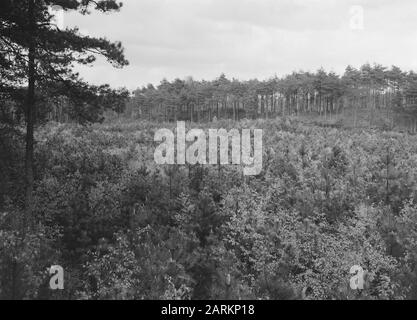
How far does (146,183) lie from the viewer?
17.0 m

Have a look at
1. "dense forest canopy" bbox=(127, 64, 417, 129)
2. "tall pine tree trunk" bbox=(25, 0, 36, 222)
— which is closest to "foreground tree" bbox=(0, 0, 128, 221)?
"tall pine tree trunk" bbox=(25, 0, 36, 222)

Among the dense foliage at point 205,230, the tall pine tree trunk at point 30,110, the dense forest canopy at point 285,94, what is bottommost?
the dense foliage at point 205,230

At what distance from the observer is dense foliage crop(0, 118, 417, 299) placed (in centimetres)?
1156

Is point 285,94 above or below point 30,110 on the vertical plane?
above

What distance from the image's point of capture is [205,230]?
50.3ft

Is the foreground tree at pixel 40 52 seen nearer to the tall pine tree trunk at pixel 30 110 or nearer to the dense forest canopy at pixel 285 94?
the tall pine tree trunk at pixel 30 110

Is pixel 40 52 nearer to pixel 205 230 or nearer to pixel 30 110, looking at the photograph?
pixel 30 110

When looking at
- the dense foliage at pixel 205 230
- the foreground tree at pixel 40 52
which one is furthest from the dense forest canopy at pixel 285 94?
the foreground tree at pixel 40 52

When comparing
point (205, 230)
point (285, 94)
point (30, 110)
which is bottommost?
point (205, 230)

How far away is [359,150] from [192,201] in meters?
14.0

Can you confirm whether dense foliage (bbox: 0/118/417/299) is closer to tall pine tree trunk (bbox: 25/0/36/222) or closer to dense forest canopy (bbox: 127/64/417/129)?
tall pine tree trunk (bbox: 25/0/36/222)

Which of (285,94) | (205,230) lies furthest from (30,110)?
(285,94)

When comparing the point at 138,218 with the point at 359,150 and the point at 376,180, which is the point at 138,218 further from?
the point at 359,150

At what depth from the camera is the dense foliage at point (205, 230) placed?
37.9 feet
